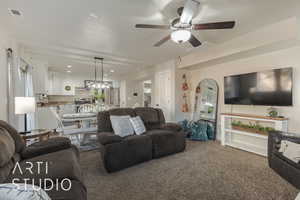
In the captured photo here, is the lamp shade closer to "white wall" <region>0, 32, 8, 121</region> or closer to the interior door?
"white wall" <region>0, 32, 8, 121</region>

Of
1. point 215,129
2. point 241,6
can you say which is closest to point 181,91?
point 215,129

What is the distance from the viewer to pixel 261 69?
3.52 m

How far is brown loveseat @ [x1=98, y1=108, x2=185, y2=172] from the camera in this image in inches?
100

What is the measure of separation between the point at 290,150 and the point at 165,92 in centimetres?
376

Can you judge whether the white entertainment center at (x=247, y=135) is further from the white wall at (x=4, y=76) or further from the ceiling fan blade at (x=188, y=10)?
the white wall at (x=4, y=76)

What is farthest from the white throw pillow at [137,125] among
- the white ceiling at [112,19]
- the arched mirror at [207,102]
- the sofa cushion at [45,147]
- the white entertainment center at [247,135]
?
the arched mirror at [207,102]

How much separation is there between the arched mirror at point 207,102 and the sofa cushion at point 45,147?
12.5 feet

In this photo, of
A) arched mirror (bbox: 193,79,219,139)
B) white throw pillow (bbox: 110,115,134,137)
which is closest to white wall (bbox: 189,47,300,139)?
arched mirror (bbox: 193,79,219,139)

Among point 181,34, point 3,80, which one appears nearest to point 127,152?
point 181,34

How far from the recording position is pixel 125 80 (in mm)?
8836

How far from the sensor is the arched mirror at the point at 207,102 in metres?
4.55

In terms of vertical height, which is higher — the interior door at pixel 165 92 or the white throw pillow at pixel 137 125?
the interior door at pixel 165 92

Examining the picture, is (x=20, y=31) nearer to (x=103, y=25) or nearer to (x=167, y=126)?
(x=103, y=25)

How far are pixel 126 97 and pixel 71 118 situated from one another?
464 centimetres
